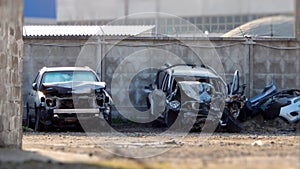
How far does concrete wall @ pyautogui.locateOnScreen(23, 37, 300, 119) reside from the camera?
22.3 meters

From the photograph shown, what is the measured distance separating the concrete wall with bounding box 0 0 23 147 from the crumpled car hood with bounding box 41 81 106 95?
240 inches

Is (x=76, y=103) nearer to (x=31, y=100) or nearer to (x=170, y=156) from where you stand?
(x=31, y=100)

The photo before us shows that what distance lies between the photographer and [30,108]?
2075 centimetres

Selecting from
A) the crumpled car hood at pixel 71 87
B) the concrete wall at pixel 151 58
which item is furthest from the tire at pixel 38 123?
the concrete wall at pixel 151 58

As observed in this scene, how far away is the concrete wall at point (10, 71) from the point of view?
39.1 feet

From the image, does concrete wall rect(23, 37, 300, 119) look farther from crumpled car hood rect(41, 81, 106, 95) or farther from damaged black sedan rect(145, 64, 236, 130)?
crumpled car hood rect(41, 81, 106, 95)

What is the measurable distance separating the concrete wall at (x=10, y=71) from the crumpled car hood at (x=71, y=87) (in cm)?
610

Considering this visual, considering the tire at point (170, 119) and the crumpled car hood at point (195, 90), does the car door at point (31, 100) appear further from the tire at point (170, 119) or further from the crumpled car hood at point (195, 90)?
the crumpled car hood at point (195, 90)

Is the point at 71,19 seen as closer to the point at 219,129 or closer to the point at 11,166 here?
the point at 219,129

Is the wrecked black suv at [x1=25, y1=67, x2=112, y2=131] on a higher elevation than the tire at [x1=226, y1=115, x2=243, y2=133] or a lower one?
higher

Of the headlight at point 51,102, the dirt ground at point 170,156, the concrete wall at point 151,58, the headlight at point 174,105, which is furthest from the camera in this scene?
the concrete wall at point 151,58

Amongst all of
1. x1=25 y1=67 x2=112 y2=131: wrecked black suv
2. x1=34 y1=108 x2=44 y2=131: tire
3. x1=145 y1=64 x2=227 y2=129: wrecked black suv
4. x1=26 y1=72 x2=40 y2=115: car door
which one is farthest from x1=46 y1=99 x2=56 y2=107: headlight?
x1=145 y1=64 x2=227 y2=129: wrecked black suv

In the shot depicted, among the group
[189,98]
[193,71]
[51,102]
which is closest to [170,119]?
[189,98]

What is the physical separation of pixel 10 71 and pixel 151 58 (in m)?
10.6
